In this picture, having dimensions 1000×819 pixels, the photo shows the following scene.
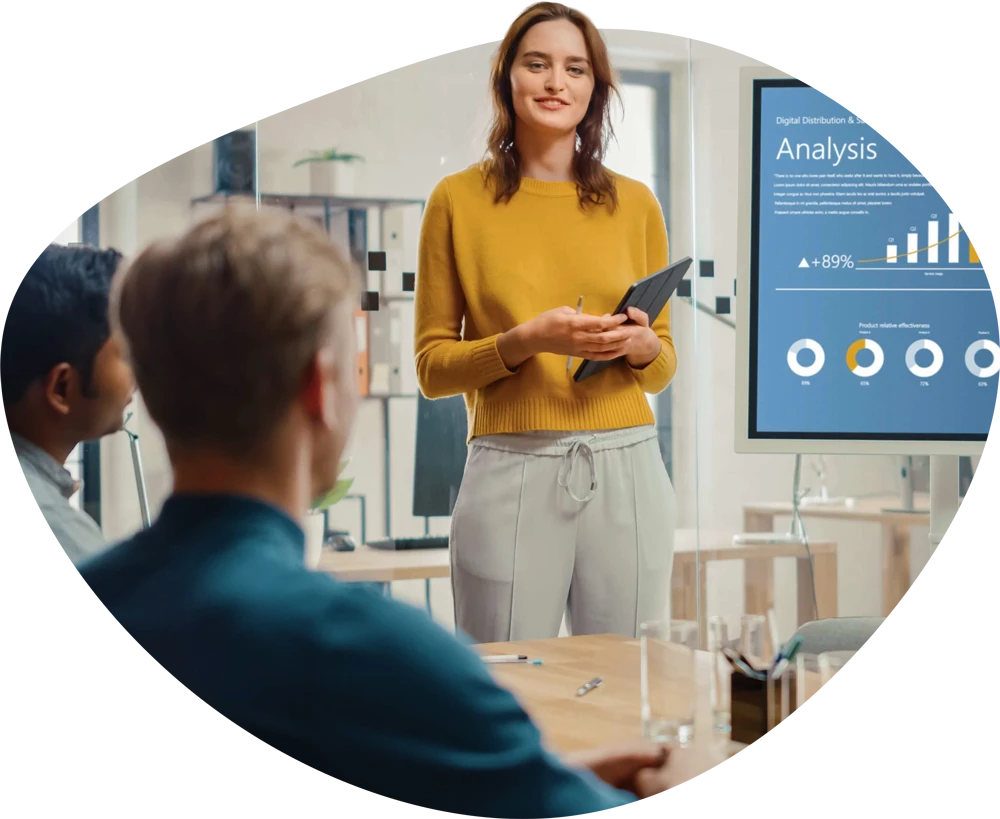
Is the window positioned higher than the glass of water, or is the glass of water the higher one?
the window

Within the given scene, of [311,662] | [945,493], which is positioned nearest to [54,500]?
[311,662]

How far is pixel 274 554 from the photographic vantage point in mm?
457

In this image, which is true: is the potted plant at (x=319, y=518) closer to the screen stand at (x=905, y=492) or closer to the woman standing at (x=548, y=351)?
the woman standing at (x=548, y=351)

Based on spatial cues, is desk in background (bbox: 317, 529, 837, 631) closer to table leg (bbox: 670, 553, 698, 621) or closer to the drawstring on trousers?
table leg (bbox: 670, 553, 698, 621)

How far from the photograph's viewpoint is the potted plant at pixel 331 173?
62 cm

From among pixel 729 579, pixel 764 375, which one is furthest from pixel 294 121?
pixel 729 579

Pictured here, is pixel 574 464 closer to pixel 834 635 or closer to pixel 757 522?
pixel 834 635

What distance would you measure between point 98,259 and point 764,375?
80 centimetres

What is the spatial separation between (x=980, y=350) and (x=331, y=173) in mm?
752

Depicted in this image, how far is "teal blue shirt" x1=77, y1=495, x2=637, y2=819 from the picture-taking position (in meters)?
0.46

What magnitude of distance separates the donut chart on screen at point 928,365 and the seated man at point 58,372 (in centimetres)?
86

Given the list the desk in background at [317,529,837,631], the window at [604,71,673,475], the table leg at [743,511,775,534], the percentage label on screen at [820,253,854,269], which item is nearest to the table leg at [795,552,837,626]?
the desk in background at [317,529,837,631]

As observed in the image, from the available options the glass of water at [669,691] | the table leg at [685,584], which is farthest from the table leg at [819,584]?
the glass of water at [669,691]

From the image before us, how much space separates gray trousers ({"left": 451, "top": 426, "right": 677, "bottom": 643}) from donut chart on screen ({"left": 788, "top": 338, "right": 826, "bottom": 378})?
1.19 ft
